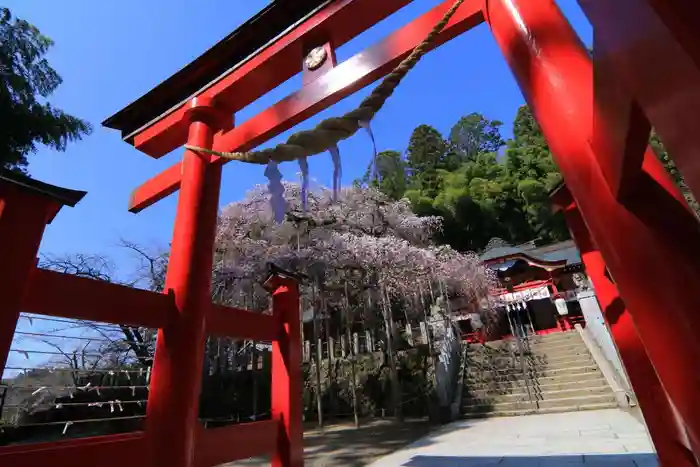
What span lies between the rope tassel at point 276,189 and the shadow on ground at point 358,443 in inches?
169

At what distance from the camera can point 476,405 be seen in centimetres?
929

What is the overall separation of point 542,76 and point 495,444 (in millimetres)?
5438

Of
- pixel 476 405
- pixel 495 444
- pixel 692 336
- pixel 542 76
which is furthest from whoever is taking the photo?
pixel 476 405

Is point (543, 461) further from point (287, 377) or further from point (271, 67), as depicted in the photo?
point (271, 67)

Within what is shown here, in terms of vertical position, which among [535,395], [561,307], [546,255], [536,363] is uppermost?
[546,255]

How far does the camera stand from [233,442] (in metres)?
2.68

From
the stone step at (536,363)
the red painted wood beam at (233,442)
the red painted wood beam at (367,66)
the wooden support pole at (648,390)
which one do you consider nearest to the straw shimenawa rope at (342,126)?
the red painted wood beam at (367,66)

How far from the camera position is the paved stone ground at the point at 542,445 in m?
3.95

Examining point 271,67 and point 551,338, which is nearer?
point 271,67

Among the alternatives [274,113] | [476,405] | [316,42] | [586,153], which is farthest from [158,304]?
[476,405]

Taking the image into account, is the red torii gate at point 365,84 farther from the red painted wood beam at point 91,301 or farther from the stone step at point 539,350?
the stone step at point 539,350

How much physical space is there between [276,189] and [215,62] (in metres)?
1.66

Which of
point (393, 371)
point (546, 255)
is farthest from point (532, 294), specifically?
point (393, 371)

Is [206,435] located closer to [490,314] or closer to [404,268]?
[404,268]
